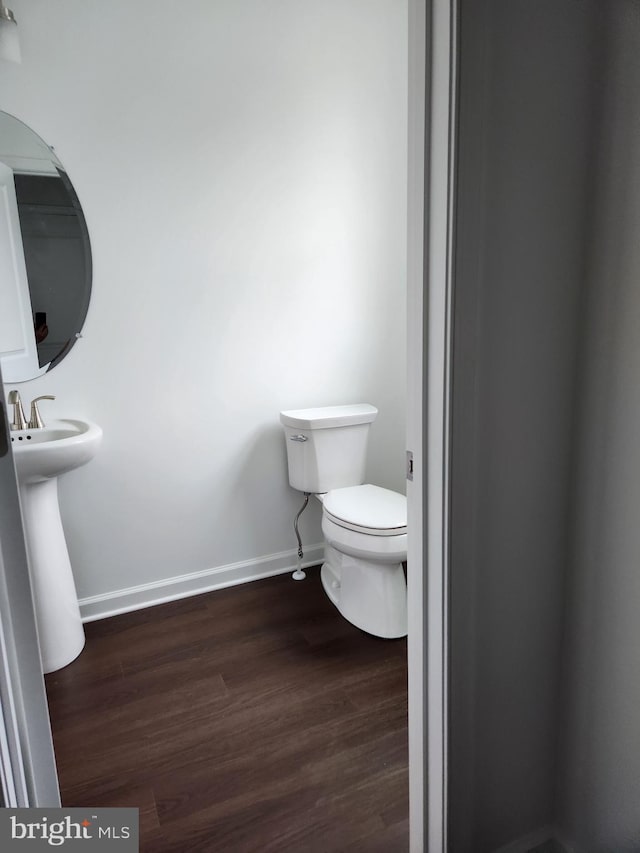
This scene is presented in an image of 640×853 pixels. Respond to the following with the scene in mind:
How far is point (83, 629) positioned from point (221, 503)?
752 mm

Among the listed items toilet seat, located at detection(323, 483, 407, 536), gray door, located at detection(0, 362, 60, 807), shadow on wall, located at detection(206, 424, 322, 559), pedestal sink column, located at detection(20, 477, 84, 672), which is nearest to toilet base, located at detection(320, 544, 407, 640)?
toilet seat, located at detection(323, 483, 407, 536)

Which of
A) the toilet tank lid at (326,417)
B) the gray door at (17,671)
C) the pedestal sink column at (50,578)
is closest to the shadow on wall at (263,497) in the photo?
the toilet tank lid at (326,417)

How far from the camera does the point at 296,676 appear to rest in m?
1.83

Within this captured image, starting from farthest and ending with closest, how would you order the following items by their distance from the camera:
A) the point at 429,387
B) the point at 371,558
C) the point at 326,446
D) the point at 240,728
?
1. the point at 326,446
2. the point at 371,558
3. the point at 240,728
4. the point at 429,387

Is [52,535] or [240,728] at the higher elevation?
[52,535]

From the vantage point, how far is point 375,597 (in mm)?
2037

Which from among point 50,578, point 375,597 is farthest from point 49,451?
point 375,597

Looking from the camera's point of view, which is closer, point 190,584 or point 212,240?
point 212,240

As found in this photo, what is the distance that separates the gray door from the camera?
0.70 metres

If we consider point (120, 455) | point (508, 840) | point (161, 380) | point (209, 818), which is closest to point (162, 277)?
point (161, 380)

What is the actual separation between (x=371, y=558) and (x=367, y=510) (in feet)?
0.64

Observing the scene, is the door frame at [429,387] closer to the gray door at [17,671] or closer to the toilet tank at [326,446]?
the gray door at [17,671]

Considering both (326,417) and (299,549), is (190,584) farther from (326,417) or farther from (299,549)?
(326,417)

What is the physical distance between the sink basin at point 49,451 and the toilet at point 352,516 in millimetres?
875
